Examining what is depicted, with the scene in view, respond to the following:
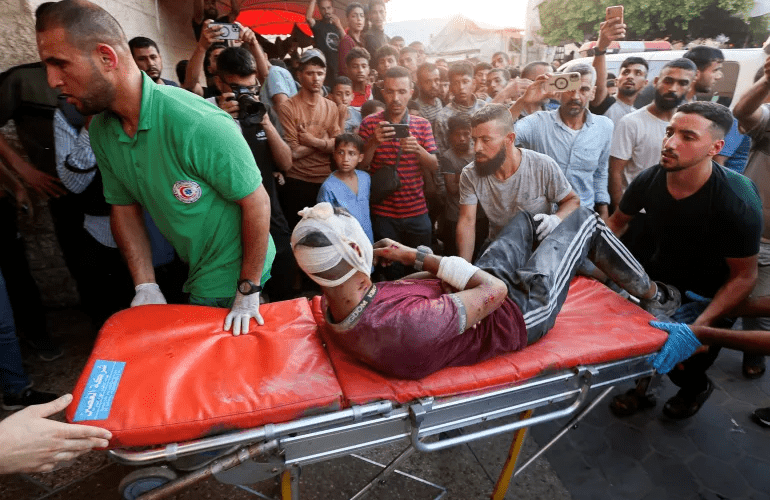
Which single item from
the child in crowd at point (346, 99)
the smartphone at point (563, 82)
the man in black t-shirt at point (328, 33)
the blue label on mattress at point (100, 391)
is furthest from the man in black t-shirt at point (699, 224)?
the man in black t-shirt at point (328, 33)

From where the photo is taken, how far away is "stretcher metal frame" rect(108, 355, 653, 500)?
56.2 inches

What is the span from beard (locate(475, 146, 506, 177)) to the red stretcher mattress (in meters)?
1.16

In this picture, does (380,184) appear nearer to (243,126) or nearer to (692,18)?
(243,126)

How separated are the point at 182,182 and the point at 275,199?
4.49ft

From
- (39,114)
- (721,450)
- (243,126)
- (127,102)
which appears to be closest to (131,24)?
(39,114)

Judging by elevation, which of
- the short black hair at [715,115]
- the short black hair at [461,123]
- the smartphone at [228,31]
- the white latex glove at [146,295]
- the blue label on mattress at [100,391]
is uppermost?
the smartphone at [228,31]

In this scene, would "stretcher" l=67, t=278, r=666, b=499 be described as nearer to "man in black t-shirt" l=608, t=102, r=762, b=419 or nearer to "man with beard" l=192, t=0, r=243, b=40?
"man in black t-shirt" l=608, t=102, r=762, b=419

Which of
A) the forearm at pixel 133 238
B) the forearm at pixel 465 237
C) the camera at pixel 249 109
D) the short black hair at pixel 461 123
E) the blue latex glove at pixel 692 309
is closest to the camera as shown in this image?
the forearm at pixel 133 238

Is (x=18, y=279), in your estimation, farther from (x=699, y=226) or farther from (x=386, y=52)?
(x=699, y=226)

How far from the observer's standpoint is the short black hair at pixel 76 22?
1.49 m

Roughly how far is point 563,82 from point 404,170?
1412mm

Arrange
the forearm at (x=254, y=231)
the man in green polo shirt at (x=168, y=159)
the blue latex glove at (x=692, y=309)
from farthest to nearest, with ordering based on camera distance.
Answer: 1. the blue latex glove at (x=692, y=309)
2. the forearm at (x=254, y=231)
3. the man in green polo shirt at (x=168, y=159)

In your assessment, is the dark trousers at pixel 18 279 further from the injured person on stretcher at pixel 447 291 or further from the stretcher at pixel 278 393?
the injured person on stretcher at pixel 447 291

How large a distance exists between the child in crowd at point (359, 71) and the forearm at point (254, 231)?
123 inches
